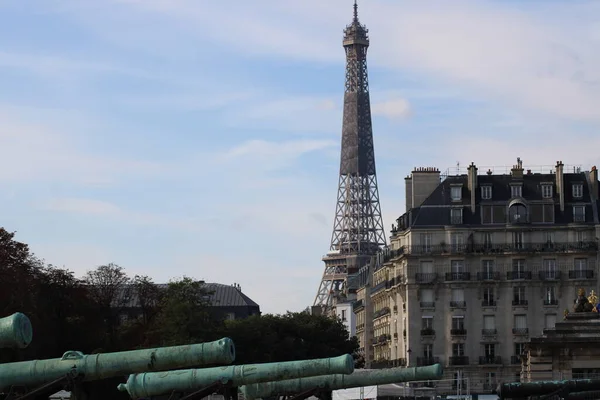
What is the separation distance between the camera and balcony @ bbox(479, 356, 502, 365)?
131750mm

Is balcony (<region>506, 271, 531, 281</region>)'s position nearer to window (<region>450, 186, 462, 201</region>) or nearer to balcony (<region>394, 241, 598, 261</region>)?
balcony (<region>394, 241, 598, 261</region>)

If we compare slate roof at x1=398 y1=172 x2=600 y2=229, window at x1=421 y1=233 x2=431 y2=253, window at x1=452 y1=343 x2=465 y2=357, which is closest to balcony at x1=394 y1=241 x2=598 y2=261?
window at x1=421 y1=233 x2=431 y2=253

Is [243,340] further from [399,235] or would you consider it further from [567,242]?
[567,242]

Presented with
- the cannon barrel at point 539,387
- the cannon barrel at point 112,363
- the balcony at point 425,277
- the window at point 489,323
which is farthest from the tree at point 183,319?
the cannon barrel at point 112,363

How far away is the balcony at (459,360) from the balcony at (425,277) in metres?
6.77

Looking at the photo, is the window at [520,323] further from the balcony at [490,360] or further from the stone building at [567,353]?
the stone building at [567,353]

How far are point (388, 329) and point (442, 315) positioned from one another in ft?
49.3

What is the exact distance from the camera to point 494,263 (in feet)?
436

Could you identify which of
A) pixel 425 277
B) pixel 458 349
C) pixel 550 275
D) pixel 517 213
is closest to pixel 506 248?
pixel 517 213

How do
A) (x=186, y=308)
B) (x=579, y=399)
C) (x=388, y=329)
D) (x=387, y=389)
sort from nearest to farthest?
(x=579, y=399) → (x=387, y=389) → (x=186, y=308) → (x=388, y=329)

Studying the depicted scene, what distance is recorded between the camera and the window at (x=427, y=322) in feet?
439

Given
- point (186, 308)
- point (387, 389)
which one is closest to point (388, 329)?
point (186, 308)

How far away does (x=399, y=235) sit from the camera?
138875 millimetres

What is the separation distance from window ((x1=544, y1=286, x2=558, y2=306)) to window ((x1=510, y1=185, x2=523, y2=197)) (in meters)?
8.17
